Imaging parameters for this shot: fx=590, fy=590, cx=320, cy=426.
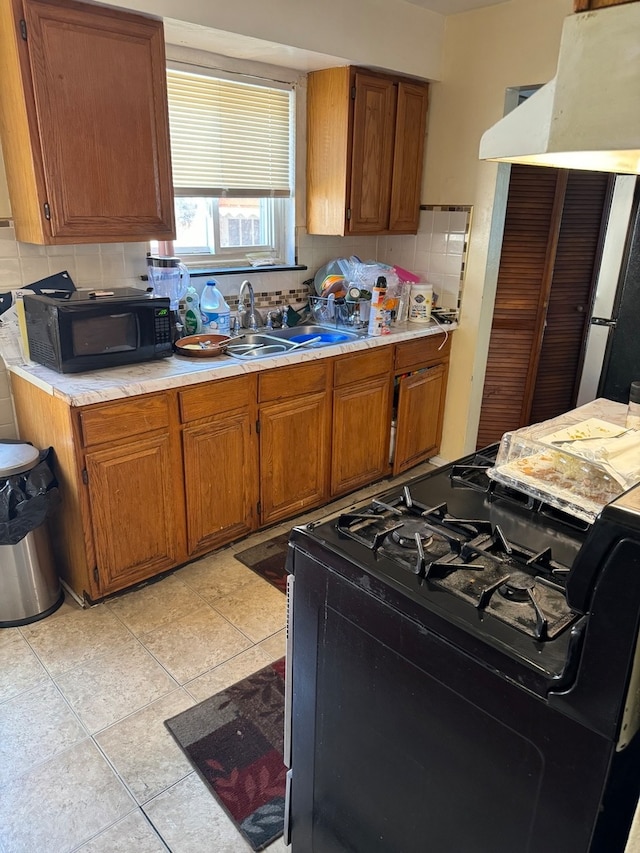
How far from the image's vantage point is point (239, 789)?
1688 mm

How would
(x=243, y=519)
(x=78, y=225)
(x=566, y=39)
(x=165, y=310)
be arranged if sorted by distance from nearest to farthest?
(x=566, y=39), (x=78, y=225), (x=165, y=310), (x=243, y=519)

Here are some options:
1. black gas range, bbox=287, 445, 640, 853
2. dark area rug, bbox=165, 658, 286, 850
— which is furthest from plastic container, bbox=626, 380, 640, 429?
dark area rug, bbox=165, 658, 286, 850

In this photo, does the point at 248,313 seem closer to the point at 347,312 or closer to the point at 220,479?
the point at 347,312

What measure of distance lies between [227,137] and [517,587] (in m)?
2.82

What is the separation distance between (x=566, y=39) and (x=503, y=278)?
306 centimetres

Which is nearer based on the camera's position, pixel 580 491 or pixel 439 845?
pixel 439 845

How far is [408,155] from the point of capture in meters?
3.39

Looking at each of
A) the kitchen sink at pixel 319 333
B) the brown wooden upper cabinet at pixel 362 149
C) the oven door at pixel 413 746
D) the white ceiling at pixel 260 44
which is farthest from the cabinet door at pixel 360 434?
the oven door at pixel 413 746

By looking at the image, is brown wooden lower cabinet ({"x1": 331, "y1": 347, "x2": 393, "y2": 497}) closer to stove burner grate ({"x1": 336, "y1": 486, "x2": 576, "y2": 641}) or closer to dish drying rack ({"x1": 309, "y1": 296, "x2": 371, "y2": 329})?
dish drying rack ({"x1": 309, "y1": 296, "x2": 371, "y2": 329})

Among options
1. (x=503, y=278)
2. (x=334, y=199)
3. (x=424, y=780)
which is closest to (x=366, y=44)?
(x=334, y=199)

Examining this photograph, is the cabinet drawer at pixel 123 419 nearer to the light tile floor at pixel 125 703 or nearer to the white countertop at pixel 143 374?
the white countertop at pixel 143 374

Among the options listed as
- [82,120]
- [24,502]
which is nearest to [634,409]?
[24,502]

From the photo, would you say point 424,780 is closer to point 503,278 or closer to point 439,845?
point 439,845

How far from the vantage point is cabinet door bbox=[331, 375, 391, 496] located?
3.10 meters
